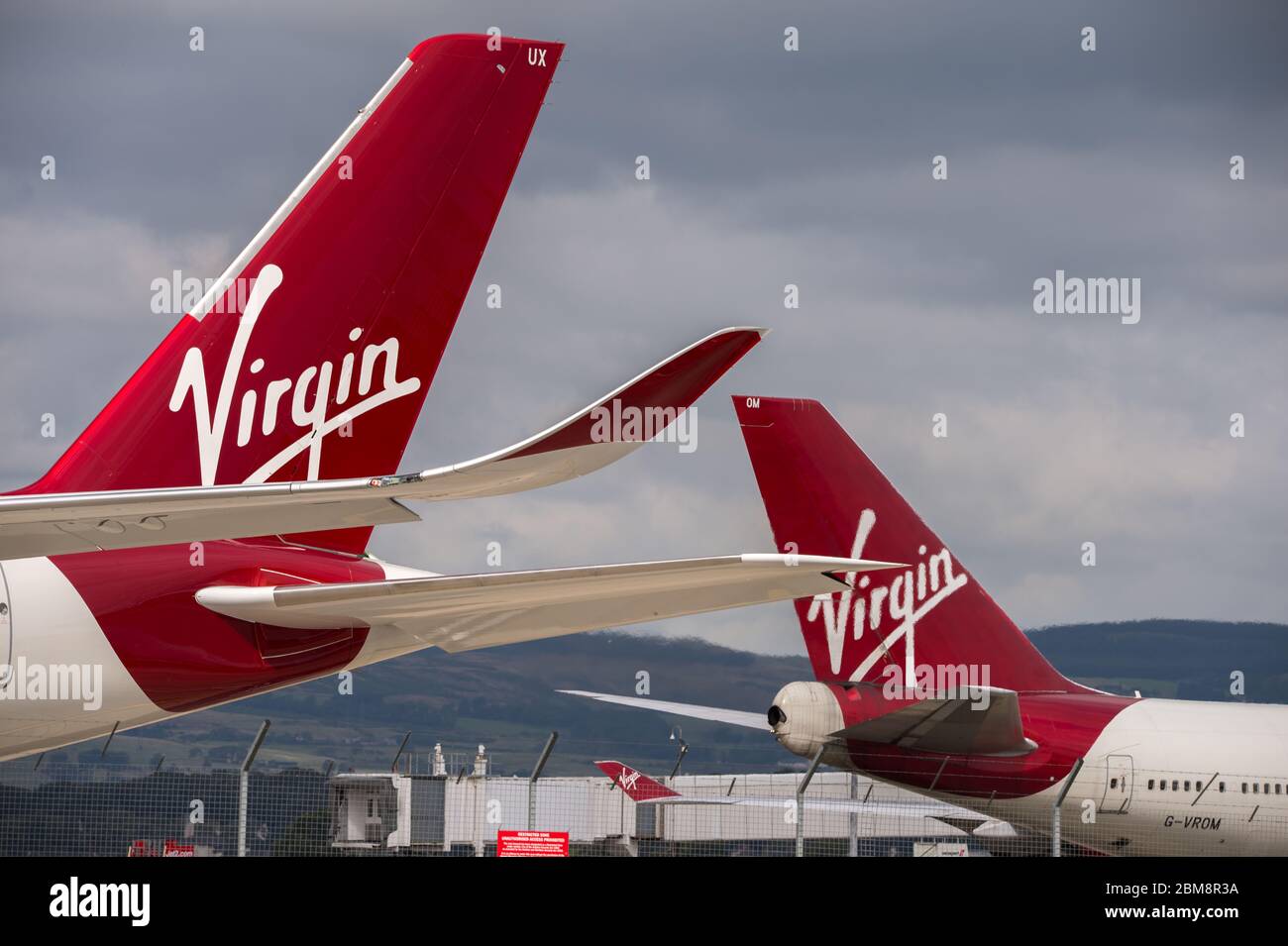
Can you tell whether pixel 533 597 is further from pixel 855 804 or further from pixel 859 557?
pixel 859 557

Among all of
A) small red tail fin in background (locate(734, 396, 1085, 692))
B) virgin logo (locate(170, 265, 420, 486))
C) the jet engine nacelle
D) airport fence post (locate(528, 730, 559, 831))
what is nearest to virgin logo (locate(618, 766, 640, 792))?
small red tail fin in background (locate(734, 396, 1085, 692))

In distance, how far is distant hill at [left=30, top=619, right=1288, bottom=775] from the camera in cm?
7969

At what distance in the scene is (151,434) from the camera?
1159 centimetres

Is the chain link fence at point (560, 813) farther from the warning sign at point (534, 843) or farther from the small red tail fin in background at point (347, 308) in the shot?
the small red tail fin in background at point (347, 308)

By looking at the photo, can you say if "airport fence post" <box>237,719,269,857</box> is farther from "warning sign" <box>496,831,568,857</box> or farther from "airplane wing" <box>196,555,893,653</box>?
"airplane wing" <box>196,555,893,653</box>

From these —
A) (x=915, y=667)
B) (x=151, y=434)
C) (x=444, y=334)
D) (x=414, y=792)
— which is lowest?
(x=414, y=792)

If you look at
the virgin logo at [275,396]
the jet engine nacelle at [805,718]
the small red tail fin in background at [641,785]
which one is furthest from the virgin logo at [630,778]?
the virgin logo at [275,396]

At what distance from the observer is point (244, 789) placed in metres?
15.7

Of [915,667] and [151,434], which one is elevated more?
[151,434]
